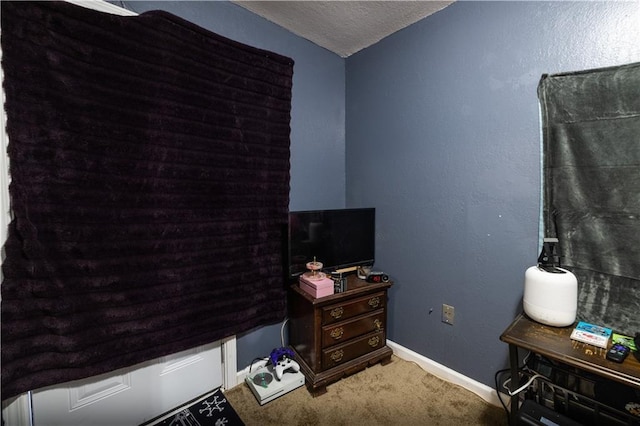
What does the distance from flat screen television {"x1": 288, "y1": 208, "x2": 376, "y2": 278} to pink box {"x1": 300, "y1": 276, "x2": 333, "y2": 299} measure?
0.39 feet

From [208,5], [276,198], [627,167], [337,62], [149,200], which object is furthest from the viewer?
[337,62]

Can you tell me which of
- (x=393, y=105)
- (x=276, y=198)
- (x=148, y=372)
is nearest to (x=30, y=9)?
(x=276, y=198)


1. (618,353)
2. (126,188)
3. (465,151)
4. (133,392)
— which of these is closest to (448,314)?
(618,353)

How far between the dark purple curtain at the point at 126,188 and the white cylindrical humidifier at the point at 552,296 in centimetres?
144

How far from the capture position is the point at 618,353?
101cm

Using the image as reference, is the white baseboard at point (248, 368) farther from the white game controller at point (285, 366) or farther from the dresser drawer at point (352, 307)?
the dresser drawer at point (352, 307)

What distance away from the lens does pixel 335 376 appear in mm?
1706

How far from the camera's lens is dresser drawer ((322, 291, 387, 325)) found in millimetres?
1690

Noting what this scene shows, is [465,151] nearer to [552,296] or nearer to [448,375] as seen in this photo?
[552,296]

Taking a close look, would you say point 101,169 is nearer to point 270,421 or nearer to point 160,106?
point 160,106

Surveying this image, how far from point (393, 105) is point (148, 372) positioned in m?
2.30

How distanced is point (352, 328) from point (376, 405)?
43cm

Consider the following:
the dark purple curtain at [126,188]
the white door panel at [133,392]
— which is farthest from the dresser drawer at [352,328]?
the white door panel at [133,392]

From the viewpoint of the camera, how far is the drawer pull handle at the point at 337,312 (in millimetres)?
1702
